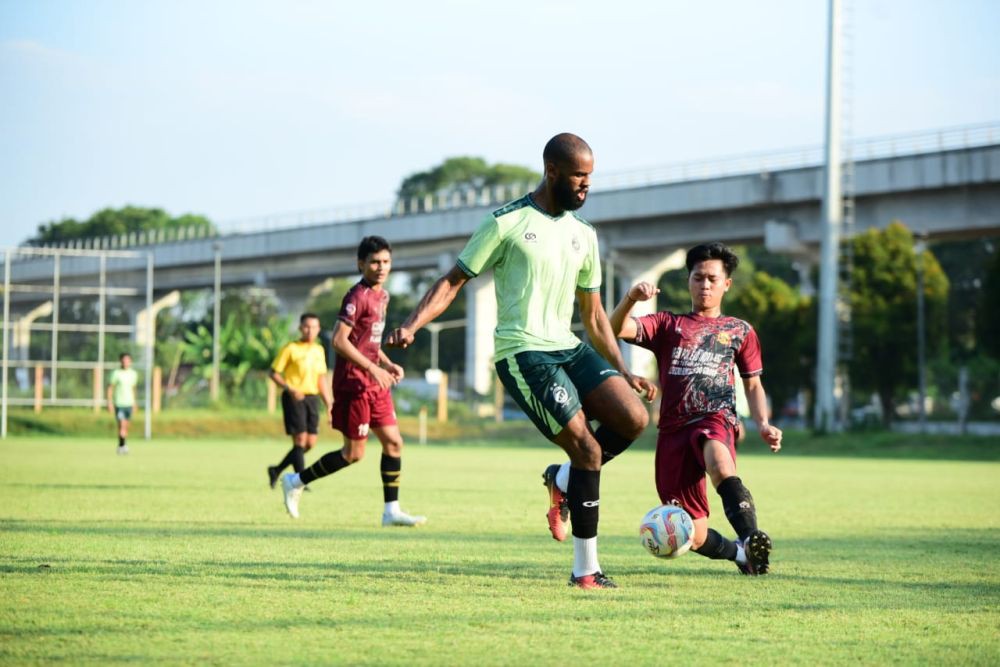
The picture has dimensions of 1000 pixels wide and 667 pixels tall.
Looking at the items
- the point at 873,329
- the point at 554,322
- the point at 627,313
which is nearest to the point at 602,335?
the point at 627,313

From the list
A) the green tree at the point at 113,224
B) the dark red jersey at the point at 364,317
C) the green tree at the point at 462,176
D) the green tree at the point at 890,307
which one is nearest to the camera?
the dark red jersey at the point at 364,317

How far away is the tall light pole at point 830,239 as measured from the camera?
41.1 m

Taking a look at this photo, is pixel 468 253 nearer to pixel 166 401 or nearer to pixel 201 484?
pixel 201 484

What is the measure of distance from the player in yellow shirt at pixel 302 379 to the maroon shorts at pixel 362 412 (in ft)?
12.6

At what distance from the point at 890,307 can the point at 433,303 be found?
42.1 m

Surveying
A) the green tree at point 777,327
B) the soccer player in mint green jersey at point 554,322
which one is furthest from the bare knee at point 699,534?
the green tree at point 777,327

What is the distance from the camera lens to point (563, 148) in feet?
23.4

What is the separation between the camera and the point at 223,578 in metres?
7.40

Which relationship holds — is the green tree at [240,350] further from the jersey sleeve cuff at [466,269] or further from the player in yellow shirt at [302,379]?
the jersey sleeve cuff at [466,269]

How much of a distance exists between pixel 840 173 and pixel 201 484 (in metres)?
29.6

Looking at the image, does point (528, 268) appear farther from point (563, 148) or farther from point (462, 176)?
point (462, 176)

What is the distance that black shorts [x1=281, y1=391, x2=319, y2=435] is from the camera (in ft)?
52.1

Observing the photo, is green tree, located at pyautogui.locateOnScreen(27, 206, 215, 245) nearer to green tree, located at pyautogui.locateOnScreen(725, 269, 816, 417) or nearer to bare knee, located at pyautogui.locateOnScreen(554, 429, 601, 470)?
green tree, located at pyautogui.locateOnScreen(725, 269, 816, 417)

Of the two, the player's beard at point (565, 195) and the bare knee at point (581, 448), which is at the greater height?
the player's beard at point (565, 195)
